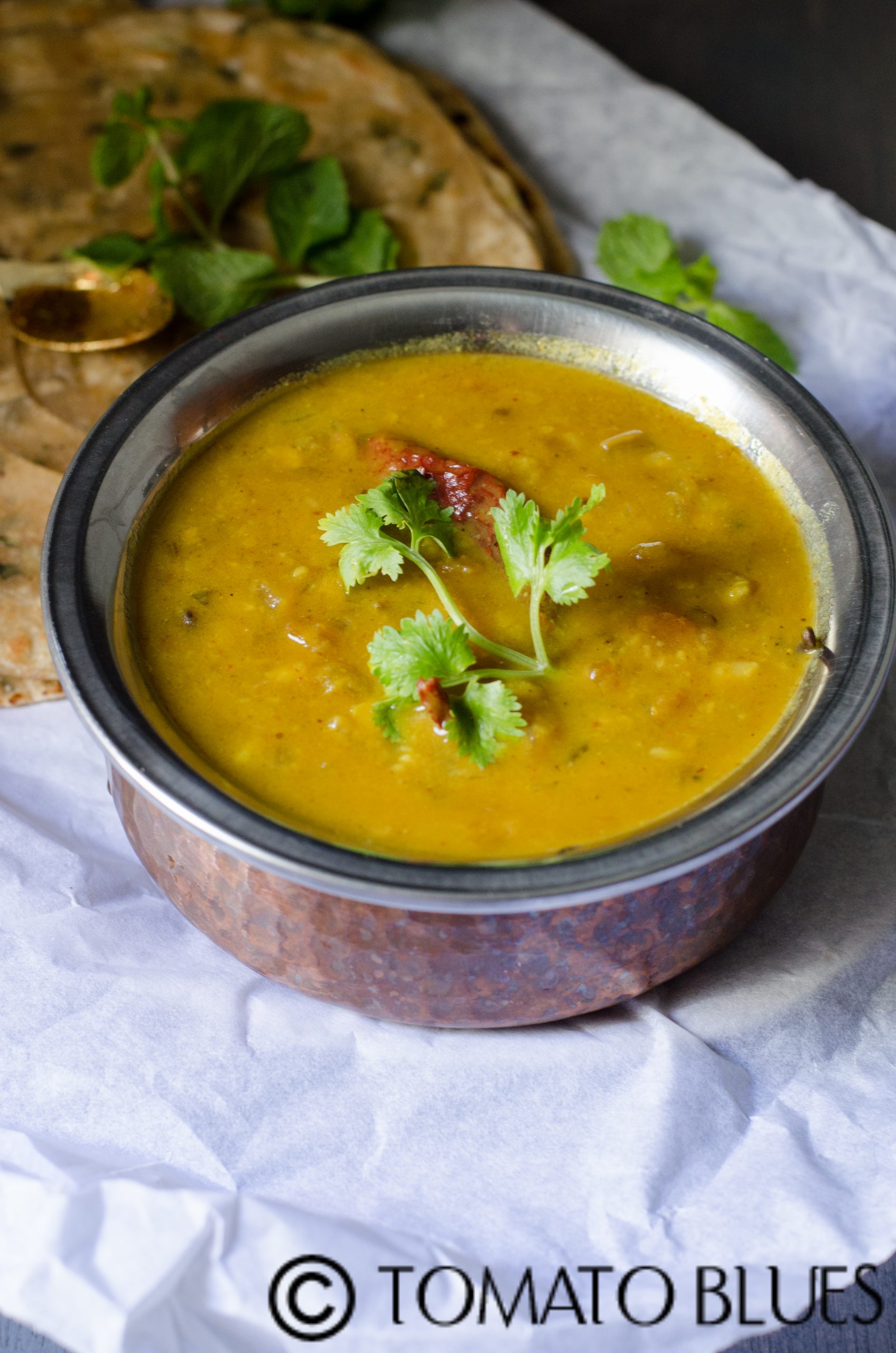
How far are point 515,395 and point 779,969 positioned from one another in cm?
139

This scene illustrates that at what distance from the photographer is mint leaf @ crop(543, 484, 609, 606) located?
257 cm

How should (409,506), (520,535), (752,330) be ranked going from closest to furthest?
1. (520,535)
2. (409,506)
3. (752,330)

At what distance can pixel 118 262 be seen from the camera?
3910mm

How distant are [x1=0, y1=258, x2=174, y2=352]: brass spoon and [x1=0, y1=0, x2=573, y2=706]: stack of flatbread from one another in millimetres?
44

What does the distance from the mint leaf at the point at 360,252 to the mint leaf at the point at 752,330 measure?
36.6 inches

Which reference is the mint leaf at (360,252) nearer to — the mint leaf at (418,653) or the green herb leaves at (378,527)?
the green herb leaves at (378,527)

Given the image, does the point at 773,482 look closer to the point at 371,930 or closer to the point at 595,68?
the point at 371,930

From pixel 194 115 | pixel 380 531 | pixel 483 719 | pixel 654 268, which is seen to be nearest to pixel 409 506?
pixel 380 531

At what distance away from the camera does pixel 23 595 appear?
336 centimetres

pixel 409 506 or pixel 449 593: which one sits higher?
pixel 409 506

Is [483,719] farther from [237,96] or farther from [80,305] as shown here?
[237,96]

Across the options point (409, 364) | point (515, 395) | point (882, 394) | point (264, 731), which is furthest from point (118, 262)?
point (882, 394)

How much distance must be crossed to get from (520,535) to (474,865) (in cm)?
66

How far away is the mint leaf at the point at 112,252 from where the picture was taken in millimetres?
3883
